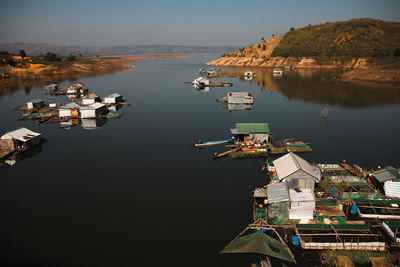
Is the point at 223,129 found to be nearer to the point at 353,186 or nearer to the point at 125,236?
the point at 353,186

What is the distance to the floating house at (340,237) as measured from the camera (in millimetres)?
18703

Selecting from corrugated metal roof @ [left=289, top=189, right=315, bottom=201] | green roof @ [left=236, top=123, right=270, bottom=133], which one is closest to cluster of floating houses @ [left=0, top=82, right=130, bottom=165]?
green roof @ [left=236, top=123, right=270, bottom=133]

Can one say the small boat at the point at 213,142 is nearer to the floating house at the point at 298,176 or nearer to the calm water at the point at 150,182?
the calm water at the point at 150,182

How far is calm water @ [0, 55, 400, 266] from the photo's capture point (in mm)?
20078

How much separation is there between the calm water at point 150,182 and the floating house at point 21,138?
6.32ft

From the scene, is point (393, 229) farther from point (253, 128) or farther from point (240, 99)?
point (240, 99)

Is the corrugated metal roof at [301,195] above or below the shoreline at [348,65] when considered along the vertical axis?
below

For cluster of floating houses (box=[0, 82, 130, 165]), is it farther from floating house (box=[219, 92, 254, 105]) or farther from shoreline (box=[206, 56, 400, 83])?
shoreline (box=[206, 56, 400, 83])

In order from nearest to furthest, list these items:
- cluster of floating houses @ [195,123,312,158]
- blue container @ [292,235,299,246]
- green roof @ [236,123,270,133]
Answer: blue container @ [292,235,299,246], cluster of floating houses @ [195,123,312,158], green roof @ [236,123,270,133]

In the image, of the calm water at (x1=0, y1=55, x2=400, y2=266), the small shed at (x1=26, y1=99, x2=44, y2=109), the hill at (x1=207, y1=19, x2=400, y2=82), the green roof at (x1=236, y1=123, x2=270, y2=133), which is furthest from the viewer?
the hill at (x1=207, y1=19, x2=400, y2=82)

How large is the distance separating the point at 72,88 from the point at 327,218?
74180 millimetres

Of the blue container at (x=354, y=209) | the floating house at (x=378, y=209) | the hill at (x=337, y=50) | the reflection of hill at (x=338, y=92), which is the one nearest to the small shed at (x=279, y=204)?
the blue container at (x=354, y=209)

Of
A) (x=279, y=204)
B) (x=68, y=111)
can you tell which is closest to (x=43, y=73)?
(x=68, y=111)

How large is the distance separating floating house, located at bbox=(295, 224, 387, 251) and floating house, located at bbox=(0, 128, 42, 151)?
34.9 m
